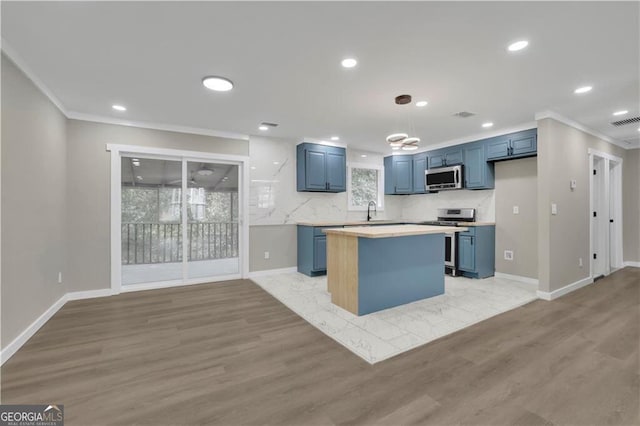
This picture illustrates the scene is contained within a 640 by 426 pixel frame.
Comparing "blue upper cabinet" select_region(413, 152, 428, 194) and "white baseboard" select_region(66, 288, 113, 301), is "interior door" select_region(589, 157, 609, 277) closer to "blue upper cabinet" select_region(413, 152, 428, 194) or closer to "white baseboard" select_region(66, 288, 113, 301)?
"blue upper cabinet" select_region(413, 152, 428, 194)

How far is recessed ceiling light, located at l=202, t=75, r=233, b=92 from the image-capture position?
277cm

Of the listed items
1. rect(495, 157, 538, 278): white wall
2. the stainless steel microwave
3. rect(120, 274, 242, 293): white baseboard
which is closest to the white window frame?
the stainless steel microwave

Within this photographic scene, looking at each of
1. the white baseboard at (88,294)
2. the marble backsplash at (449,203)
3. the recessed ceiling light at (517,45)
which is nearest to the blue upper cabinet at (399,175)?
the marble backsplash at (449,203)

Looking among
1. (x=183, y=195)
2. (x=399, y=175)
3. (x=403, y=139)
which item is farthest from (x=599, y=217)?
(x=183, y=195)

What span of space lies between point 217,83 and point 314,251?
294 cm

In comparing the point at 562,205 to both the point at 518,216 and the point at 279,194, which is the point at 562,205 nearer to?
the point at 518,216

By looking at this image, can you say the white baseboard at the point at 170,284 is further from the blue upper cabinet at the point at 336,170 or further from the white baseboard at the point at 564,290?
the white baseboard at the point at 564,290

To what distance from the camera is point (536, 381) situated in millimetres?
1929

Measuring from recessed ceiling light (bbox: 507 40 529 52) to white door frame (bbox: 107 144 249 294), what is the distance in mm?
3859

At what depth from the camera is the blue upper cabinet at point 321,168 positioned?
5.12 metres

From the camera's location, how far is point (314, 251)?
15.7ft

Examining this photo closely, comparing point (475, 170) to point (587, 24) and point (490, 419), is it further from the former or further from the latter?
point (490, 419)

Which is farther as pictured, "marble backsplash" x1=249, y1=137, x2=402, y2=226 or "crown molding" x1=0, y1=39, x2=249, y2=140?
"marble backsplash" x1=249, y1=137, x2=402, y2=226

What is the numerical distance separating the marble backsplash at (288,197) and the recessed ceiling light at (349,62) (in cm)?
280
